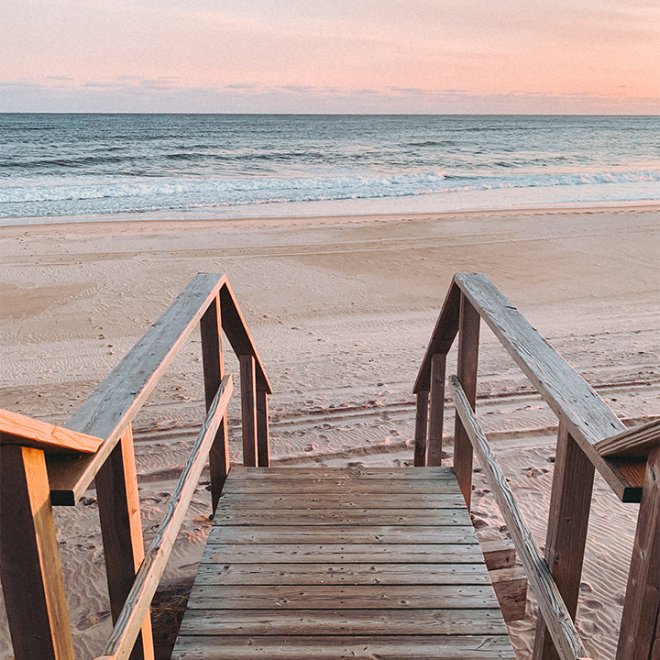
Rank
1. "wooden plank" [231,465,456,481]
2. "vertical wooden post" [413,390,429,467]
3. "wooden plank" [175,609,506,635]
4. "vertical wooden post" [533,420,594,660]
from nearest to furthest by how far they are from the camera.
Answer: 1. "vertical wooden post" [533,420,594,660]
2. "wooden plank" [175,609,506,635]
3. "wooden plank" [231,465,456,481]
4. "vertical wooden post" [413,390,429,467]

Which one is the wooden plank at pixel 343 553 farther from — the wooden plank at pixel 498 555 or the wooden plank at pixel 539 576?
the wooden plank at pixel 539 576

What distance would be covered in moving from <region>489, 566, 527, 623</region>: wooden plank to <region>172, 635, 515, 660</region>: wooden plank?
1.50 feet

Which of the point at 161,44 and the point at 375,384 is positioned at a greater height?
the point at 161,44

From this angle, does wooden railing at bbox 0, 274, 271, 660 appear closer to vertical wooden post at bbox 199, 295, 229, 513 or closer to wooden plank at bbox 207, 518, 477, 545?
vertical wooden post at bbox 199, 295, 229, 513

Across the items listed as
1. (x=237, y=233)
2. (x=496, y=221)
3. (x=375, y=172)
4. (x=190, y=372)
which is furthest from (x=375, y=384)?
(x=375, y=172)

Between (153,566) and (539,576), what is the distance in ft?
3.56

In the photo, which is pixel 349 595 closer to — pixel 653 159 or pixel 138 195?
pixel 138 195

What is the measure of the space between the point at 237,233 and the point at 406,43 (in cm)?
4717

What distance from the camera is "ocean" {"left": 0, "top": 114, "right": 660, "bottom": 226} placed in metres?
19.2

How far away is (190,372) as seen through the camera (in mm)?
6820

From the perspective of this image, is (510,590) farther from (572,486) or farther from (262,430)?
(262,430)

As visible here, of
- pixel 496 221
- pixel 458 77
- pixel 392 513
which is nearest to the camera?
pixel 392 513

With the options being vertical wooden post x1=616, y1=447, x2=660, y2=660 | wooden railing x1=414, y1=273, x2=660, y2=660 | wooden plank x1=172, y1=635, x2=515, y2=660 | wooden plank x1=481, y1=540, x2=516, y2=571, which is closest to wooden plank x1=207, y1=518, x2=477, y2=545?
wooden plank x1=481, y1=540, x2=516, y2=571

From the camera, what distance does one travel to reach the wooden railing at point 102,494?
3.96ft
